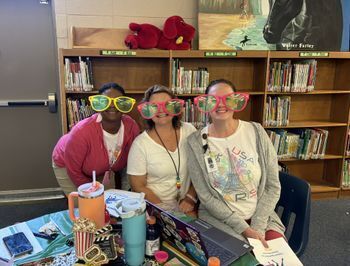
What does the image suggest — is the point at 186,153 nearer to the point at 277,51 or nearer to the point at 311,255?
the point at 311,255

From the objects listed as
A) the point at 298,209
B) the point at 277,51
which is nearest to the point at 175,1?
the point at 277,51

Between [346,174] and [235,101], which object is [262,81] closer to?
[346,174]

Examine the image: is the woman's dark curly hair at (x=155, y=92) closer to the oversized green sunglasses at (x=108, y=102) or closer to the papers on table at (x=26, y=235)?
the oversized green sunglasses at (x=108, y=102)

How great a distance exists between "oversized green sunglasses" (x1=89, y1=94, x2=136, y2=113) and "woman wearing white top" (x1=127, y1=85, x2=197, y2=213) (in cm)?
12

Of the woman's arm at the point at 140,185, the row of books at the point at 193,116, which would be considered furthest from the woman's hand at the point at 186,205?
the row of books at the point at 193,116

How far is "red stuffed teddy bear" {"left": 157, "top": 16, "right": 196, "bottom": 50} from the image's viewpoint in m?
2.99

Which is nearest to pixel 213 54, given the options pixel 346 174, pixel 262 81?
pixel 262 81

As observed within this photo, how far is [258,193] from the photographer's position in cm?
175

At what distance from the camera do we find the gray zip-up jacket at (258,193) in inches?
65.3

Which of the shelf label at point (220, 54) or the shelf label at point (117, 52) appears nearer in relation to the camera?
the shelf label at point (117, 52)

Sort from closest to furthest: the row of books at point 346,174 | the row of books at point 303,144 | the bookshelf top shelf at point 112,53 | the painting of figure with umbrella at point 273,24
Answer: the bookshelf top shelf at point 112,53, the painting of figure with umbrella at point 273,24, the row of books at point 303,144, the row of books at point 346,174

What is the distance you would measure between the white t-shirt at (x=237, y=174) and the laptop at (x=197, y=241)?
1.56 ft

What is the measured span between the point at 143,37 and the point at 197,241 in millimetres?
2330

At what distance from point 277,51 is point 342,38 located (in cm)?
92
